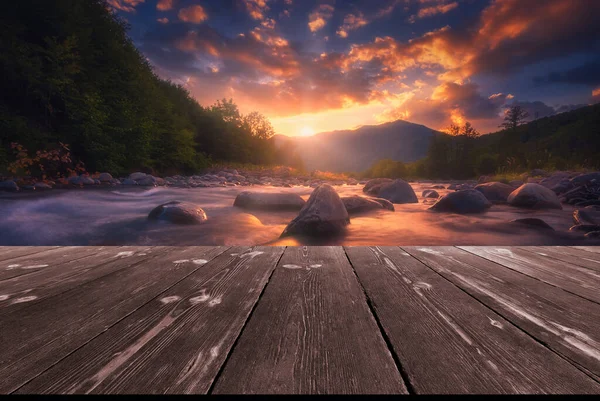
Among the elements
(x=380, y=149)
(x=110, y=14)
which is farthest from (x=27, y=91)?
(x=380, y=149)

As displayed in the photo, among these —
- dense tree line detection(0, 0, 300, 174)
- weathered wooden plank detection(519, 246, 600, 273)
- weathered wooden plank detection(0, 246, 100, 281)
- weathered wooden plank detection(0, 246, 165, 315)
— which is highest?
dense tree line detection(0, 0, 300, 174)

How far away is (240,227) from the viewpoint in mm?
4578

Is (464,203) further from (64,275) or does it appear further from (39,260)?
(39,260)

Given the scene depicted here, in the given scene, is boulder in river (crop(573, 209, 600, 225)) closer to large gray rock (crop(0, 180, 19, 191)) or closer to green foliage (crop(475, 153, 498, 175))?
large gray rock (crop(0, 180, 19, 191))

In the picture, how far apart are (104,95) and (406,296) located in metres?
15.0

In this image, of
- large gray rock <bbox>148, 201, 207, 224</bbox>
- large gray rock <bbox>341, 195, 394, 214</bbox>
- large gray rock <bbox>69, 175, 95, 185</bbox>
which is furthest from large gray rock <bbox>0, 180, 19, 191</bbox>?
large gray rock <bbox>341, 195, 394, 214</bbox>

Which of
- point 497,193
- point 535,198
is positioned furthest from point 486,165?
point 535,198

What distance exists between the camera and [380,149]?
12231 centimetres

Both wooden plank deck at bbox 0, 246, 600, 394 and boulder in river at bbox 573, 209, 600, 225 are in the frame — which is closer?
wooden plank deck at bbox 0, 246, 600, 394

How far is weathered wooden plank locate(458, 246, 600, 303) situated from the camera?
1292mm

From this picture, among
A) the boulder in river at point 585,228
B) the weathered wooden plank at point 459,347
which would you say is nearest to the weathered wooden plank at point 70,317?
the weathered wooden plank at point 459,347

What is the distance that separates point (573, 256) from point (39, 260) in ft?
11.4

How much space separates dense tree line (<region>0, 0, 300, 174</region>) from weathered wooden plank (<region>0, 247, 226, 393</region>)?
1032cm

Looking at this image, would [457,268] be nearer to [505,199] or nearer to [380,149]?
[505,199]
